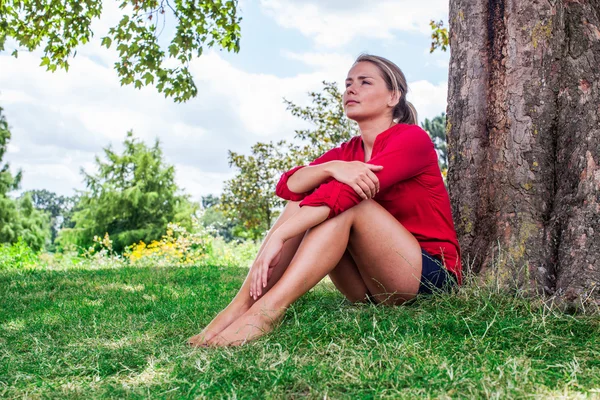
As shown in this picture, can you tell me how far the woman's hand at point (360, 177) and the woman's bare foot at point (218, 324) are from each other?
89 cm

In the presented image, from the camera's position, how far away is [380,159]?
10.2 feet

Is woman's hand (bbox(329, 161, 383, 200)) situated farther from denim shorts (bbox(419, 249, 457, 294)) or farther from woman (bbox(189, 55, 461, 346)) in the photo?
denim shorts (bbox(419, 249, 457, 294))

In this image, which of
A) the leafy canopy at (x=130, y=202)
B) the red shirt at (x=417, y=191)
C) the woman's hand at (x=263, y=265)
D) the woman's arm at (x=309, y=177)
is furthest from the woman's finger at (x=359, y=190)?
the leafy canopy at (x=130, y=202)

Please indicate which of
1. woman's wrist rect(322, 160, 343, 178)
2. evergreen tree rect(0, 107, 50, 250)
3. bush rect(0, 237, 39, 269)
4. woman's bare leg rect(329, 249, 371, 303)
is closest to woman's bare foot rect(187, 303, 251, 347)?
woman's bare leg rect(329, 249, 371, 303)

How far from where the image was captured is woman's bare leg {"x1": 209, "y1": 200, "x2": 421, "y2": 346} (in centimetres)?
288

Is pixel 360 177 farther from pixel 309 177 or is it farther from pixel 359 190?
pixel 309 177

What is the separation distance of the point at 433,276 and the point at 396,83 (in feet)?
4.03

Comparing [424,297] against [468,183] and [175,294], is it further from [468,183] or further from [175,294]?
[175,294]

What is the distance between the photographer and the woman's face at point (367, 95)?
11.4ft

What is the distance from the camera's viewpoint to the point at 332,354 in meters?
2.39

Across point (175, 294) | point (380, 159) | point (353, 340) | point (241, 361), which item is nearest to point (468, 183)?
point (380, 159)

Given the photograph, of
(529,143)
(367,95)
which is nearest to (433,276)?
(529,143)

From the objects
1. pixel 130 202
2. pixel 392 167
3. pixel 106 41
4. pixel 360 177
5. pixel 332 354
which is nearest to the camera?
pixel 332 354

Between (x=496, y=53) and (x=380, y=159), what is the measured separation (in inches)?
49.1
